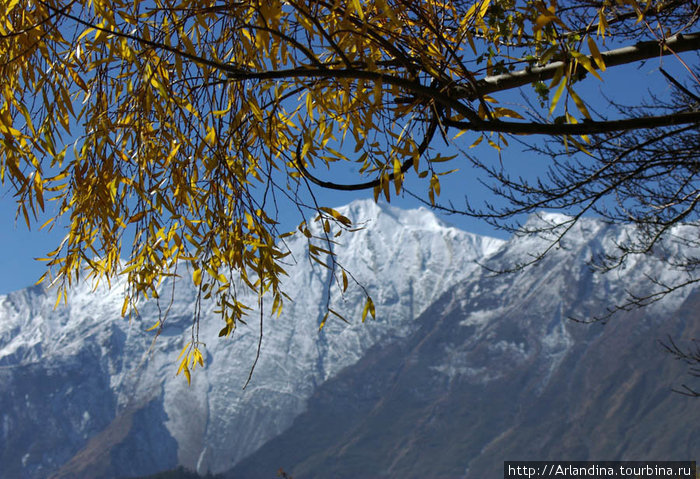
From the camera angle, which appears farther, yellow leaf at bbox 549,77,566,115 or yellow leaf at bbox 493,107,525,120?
yellow leaf at bbox 493,107,525,120

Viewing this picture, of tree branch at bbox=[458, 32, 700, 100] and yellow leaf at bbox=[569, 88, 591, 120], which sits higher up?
tree branch at bbox=[458, 32, 700, 100]

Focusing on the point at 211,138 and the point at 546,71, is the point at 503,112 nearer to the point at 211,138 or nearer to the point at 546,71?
the point at 546,71

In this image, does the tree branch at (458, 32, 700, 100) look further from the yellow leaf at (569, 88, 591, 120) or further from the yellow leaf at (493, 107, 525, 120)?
the yellow leaf at (569, 88, 591, 120)

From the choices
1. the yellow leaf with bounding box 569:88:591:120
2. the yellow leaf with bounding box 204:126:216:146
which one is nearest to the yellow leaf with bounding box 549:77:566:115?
the yellow leaf with bounding box 569:88:591:120

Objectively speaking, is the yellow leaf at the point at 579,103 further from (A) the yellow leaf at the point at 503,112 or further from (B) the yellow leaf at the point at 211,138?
(B) the yellow leaf at the point at 211,138

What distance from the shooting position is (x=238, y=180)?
269cm

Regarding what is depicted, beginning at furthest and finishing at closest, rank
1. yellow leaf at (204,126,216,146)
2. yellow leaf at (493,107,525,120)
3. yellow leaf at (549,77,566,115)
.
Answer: yellow leaf at (204,126,216,146) < yellow leaf at (493,107,525,120) < yellow leaf at (549,77,566,115)

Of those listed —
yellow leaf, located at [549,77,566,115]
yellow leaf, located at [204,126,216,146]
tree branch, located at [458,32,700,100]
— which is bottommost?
yellow leaf, located at [549,77,566,115]

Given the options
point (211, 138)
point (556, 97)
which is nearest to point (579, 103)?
point (556, 97)

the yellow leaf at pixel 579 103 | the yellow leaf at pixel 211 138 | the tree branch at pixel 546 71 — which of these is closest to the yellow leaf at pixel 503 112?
the tree branch at pixel 546 71

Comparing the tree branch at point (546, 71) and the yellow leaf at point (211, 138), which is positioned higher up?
the tree branch at point (546, 71)

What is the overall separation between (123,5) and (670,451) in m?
186

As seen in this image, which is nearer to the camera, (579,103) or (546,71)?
(579,103)

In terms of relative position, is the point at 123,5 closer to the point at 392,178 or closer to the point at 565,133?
the point at 392,178
